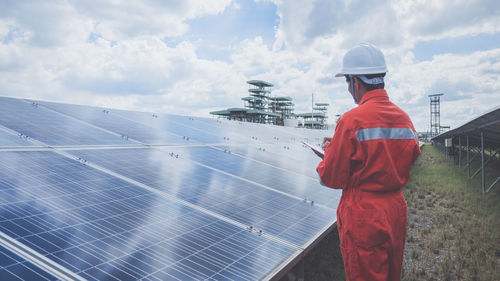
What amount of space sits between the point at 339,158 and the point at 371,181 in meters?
0.35

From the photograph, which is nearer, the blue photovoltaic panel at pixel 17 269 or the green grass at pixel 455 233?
the blue photovoltaic panel at pixel 17 269

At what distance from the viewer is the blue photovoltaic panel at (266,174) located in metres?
7.14

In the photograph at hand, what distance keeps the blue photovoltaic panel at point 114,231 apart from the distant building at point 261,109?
156 ft

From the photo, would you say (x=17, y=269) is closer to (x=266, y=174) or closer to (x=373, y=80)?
(x=373, y=80)

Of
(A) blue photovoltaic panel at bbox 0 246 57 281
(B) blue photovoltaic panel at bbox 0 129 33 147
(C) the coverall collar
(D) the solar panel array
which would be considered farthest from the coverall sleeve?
(B) blue photovoltaic panel at bbox 0 129 33 147

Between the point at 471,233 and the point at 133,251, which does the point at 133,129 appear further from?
the point at 471,233

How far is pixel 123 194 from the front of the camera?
4707 millimetres

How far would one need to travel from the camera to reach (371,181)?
2.70m

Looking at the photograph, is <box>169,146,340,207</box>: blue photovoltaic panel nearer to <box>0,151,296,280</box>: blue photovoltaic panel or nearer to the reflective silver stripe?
<box>0,151,296,280</box>: blue photovoltaic panel

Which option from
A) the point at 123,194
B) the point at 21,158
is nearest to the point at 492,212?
the point at 123,194

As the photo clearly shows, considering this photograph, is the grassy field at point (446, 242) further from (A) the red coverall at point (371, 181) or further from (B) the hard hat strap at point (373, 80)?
(B) the hard hat strap at point (373, 80)

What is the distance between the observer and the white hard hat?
298 centimetres

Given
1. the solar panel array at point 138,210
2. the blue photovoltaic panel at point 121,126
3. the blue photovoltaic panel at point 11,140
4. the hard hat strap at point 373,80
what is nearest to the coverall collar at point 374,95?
the hard hat strap at point 373,80

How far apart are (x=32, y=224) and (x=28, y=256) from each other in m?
0.62
